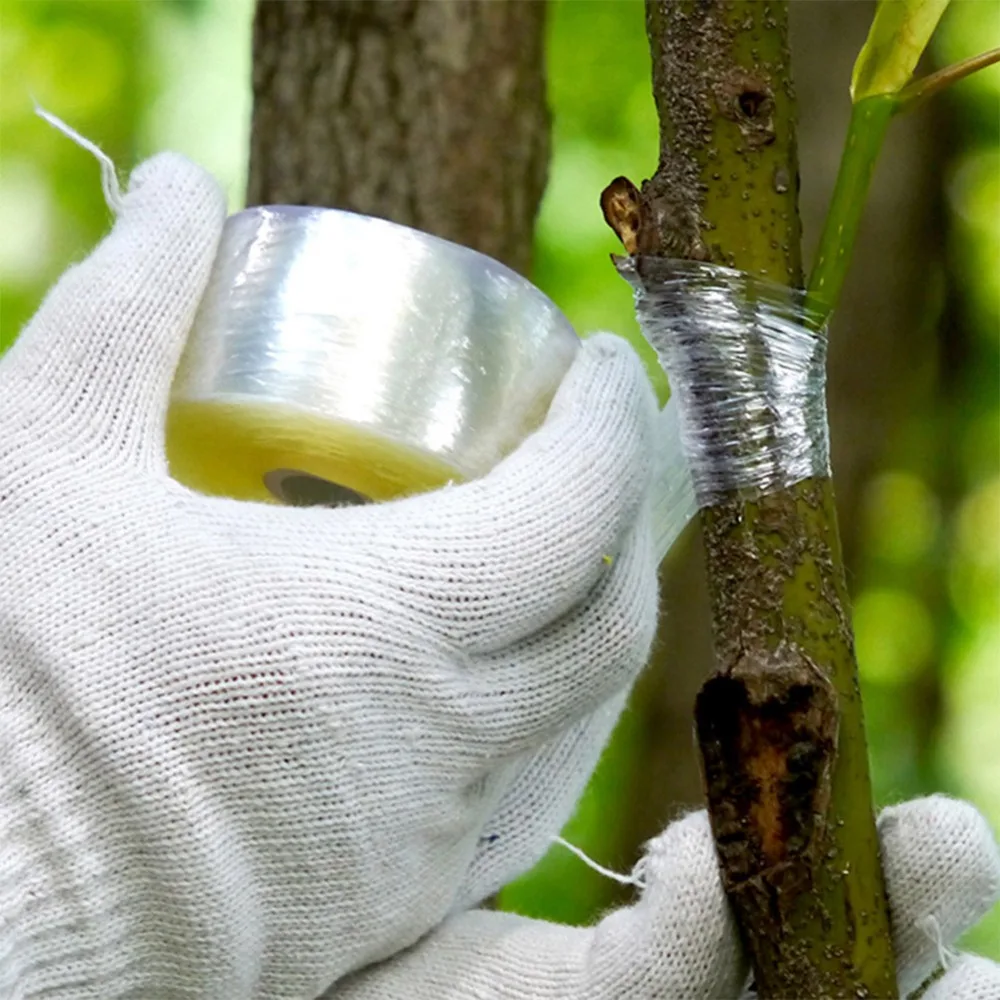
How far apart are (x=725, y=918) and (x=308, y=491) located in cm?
23

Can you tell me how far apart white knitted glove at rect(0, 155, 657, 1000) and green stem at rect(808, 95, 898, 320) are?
0.09 metres

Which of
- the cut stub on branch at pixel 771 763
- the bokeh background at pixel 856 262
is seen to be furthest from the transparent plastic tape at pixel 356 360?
the bokeh background at pixel 856 262

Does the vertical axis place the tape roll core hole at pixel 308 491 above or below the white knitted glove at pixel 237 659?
above

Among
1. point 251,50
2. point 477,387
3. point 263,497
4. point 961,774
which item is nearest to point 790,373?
point 477,387

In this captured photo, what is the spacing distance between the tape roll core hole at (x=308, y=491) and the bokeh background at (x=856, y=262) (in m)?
0.91

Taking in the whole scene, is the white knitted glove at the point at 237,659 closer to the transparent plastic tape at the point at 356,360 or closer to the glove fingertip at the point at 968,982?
the transparent plastic tape at the point at 356,360

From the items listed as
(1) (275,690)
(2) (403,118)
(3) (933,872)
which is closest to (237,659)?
(1) (275,690)

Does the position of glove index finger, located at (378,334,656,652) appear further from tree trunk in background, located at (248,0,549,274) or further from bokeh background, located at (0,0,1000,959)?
bokeh background, located at (0,0,1000,959)

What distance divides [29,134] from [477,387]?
1.30 m

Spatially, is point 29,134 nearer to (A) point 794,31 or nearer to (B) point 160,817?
(A) point 794,31

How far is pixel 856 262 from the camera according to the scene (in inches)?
55.4

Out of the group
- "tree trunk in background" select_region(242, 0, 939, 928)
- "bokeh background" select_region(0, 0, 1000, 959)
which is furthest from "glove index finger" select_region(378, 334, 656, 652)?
"bokeh background" select_region(0, 0, 1000, 959)

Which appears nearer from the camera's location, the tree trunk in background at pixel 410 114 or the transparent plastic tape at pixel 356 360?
the transparent plastic tape at pixel 356 360

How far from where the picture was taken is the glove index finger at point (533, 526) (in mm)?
441
